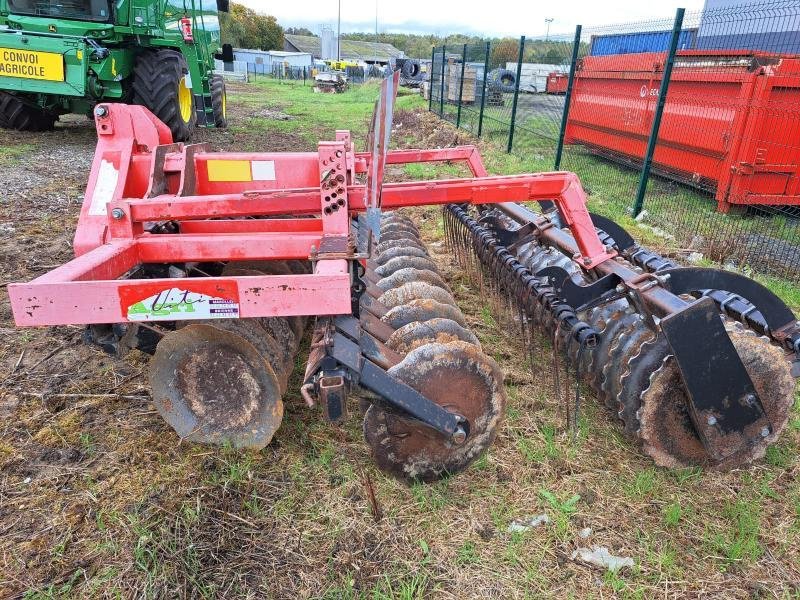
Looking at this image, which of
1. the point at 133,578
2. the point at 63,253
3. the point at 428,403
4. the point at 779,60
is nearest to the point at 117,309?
the point at 133,578

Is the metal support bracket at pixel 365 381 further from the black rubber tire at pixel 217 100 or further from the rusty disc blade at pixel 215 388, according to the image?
the black rubber tire at pixel 217 100

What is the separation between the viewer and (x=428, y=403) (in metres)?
2.27

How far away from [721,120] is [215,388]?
680cm

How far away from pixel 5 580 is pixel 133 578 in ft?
1.49

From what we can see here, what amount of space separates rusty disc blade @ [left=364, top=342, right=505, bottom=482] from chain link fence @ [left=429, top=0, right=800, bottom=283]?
3.89 m

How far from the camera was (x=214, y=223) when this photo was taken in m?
3.07

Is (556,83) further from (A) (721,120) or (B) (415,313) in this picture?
(B) (415,313)

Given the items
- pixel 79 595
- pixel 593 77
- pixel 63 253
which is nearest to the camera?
pixel 79 595

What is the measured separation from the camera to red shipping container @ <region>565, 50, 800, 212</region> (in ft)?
20.9

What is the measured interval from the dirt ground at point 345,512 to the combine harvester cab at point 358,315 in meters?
0.19

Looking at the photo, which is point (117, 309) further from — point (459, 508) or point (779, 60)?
point (779, 60)

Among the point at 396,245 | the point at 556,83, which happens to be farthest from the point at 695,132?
the point at 556,83

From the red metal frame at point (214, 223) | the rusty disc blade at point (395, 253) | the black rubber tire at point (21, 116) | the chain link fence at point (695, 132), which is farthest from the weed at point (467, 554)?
the black rubber tire at point (21, 116)

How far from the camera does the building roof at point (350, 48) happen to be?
75.9m
